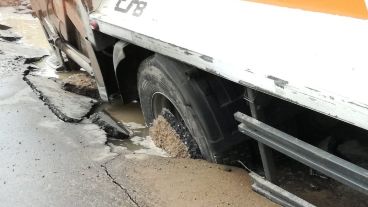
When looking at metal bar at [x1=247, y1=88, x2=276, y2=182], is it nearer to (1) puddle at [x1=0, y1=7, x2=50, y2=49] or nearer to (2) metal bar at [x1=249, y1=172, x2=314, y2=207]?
(2) metal bar at [x1=249, y1=172, x2=314, y2=207]

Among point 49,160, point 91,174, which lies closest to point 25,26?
point 49,160

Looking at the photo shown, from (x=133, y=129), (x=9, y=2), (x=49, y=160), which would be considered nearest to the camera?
(x=49, y=160)

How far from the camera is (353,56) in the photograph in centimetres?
204

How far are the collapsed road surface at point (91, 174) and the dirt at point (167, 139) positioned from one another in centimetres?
13

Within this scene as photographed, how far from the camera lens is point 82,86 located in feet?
19.7

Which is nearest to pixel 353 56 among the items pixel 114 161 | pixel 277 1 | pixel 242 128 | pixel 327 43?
pixel 327 43

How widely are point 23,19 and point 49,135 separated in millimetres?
7842

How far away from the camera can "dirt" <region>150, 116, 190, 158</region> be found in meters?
3.72

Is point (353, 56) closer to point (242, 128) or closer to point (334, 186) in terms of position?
point (242, 128)

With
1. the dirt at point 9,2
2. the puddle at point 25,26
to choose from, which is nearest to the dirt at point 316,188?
the puddle at point 25,26

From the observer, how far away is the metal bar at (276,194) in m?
2.54

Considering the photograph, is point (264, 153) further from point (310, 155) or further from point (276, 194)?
point (310, 155)

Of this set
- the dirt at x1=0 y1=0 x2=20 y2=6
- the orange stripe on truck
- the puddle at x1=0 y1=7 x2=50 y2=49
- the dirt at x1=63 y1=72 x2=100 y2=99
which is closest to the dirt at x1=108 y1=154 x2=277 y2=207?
the orange stripe on truck

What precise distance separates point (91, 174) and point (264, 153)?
1496 millimetres
